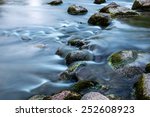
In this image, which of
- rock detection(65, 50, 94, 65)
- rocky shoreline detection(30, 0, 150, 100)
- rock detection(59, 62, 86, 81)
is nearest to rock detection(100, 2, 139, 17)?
rocky shoreline detection(30, 0, 150, 100)

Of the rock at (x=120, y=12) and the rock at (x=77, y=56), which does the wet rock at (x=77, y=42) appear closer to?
the rock at (x=77, y=56)

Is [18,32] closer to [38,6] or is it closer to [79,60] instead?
[79,60]

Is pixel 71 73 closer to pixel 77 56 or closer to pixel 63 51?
pixel 77 56

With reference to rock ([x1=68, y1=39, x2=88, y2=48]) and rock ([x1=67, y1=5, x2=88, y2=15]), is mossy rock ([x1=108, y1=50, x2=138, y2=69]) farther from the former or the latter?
rock ([x1=67, y1=5, x2=88, y2=15])

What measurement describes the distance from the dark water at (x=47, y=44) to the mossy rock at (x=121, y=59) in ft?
0.55

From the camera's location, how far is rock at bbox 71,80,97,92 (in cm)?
665

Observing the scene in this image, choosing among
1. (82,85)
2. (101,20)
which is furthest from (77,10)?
(82,85)

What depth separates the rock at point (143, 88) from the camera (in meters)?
5.77

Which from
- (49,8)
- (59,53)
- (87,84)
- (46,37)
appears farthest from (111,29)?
(49,8)

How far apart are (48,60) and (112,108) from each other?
3.82 metres

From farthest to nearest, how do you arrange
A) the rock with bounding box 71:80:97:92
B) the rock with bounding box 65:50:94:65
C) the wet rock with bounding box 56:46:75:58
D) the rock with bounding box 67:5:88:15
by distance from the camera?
the rock with bounding box 67:5:88:15 → the wet rock with bounding box 56:46:75:58 → the rock with bounding box 65:50:94:65 → the rock with bounding box 71:80:97:92

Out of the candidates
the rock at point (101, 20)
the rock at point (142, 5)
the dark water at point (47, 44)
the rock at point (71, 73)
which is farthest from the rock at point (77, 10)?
the rock at point (71, 73)

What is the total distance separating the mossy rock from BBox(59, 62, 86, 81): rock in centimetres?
64

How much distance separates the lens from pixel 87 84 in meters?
6.77
